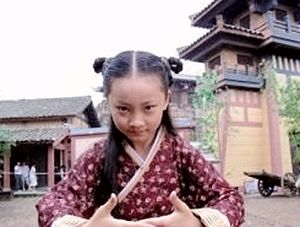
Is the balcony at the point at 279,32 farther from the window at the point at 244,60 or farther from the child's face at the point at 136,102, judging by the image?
the child's face at the point at 136,102

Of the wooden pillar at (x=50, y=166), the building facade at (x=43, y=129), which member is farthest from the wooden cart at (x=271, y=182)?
the wooden pillar at (x=50, y=166)

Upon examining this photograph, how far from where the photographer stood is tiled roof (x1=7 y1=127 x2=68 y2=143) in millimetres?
18250

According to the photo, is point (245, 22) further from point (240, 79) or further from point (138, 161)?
point (138, 161)

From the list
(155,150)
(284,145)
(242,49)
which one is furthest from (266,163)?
(155,150)

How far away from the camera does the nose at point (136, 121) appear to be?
114 cm

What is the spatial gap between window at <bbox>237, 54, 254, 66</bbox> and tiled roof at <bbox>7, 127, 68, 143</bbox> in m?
8.43

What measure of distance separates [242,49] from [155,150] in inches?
490

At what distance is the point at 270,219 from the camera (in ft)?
23.9

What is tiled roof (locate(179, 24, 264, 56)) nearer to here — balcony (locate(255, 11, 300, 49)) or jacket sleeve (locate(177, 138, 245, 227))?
balcony (locate(255, 11, 300, 49))

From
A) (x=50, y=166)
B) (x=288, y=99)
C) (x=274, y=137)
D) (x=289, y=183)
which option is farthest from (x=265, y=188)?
(x=50, y=166)

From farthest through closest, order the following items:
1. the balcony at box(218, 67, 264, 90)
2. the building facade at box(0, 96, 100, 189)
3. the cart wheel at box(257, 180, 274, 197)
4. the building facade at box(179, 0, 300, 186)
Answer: the building facade at box(0, 96, 100, 189) < the building facade at box(179, 0, 300, 186) < the balcony at box(218, 67, 264, 90) < the cart wheel at box(257, 180, 274, 197)

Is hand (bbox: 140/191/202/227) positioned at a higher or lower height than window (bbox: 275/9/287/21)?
lower

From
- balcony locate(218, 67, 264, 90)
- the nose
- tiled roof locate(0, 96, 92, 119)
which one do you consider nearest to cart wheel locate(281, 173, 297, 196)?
balcony locate(218, 67, 264, 90)

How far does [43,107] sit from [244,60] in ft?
40.9
